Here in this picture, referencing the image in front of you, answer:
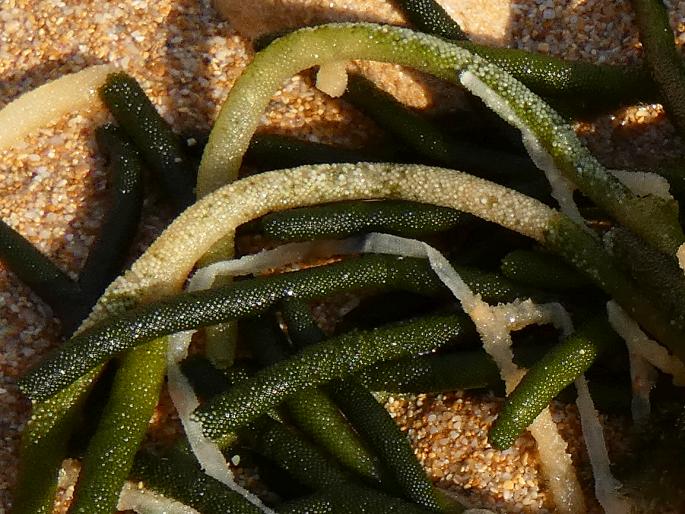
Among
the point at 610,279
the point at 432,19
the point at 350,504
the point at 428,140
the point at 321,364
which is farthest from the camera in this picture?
the point at 432,19

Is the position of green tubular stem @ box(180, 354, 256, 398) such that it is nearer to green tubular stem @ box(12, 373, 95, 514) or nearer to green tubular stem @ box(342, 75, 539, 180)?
green tubular stem @ box(12, 373, 95, 514)

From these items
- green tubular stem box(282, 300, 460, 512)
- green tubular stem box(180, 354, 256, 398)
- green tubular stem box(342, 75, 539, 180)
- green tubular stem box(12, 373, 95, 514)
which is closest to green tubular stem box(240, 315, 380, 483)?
green tubular stem box(282, 300, 460, 512)

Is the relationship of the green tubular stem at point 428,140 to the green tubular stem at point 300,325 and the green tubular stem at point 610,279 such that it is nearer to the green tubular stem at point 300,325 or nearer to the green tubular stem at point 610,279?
the green tubular stem at point 610,279

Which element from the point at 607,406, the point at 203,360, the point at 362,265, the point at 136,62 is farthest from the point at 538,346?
the point at 136,62

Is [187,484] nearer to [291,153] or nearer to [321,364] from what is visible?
[321,364]

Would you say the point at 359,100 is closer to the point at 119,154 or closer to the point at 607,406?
the point at 119,154

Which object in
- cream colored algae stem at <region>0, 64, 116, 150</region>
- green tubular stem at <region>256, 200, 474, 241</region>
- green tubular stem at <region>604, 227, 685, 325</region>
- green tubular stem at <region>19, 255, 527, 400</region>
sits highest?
cream colored algae stem at <region>0, 64, 116, 150</region>

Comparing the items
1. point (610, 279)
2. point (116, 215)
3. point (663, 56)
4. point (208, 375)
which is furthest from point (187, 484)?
point (663, 56)
